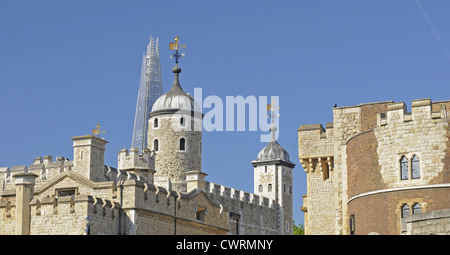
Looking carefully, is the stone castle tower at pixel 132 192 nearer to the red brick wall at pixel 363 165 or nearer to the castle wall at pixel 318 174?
the castle wall at pixel 318 174

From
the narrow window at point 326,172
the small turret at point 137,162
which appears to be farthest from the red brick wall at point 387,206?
the small turret at point 137,162

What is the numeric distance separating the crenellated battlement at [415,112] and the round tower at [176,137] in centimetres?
3285

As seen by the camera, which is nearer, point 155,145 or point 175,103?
point 155,145

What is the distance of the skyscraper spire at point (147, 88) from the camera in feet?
580

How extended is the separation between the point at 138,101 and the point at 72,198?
146211mm

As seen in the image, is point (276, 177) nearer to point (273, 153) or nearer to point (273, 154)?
point (273, 154)

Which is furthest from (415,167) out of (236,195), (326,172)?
(236,195)

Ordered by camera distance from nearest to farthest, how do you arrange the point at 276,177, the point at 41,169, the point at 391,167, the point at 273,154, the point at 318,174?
1. the point at 391,167
2. the point at 318,174
3. the point at 41,169
4. the point at 276,177
5. the point at 273,154

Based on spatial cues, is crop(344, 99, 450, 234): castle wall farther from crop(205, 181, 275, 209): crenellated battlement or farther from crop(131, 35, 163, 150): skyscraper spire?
crop(131, 35, 163, 150): skyscraper spire

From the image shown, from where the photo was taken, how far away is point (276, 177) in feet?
258

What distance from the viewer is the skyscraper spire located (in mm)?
176750

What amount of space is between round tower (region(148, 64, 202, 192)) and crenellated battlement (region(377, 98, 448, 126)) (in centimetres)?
3285

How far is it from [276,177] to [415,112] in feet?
160
